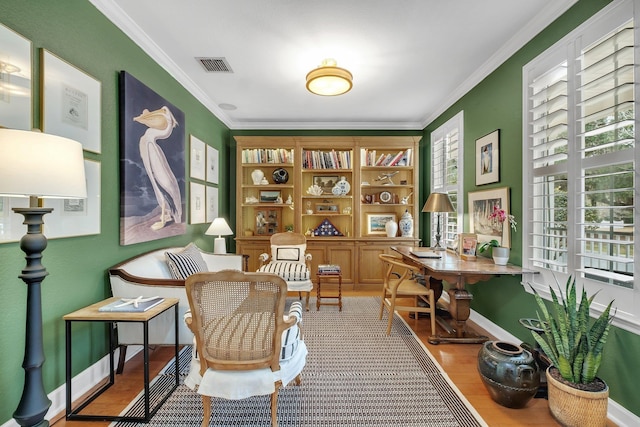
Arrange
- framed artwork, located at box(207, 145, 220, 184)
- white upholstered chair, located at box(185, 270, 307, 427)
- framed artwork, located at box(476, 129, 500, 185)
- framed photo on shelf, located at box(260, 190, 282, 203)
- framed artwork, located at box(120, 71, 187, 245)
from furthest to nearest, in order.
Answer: framed photo on shelf, located at box(260, 190, 282, 203) < framed artwork, located at box(207, 145, 220, 184) < framed artwork, located at box(476, 129, 500, 185) < framed artwork, located at box(120, 71, 187, 245) < white upholstered chair, located at box(185, 270, 307, 427)

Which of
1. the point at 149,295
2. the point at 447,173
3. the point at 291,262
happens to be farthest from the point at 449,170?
the point at 149,295

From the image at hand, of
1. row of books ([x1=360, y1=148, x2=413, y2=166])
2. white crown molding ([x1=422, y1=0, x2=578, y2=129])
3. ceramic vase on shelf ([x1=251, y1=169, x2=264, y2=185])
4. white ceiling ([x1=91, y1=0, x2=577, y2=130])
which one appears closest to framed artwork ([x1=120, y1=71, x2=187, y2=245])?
white ceiling ([x1=91, y1=0, x2=577, y2=130])

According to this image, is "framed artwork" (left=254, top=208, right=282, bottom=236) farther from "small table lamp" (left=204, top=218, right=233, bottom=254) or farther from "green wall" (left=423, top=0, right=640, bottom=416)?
"green wall" (left=423, top=0, right=640, bottom=416)

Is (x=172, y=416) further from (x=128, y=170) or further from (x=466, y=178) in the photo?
(x=466, y=178)

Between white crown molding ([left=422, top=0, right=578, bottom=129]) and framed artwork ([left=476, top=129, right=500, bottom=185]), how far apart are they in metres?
0.68

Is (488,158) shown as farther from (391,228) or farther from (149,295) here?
(149,295)

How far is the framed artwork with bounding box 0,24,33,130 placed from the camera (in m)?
1.48

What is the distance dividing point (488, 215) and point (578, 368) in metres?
1.70

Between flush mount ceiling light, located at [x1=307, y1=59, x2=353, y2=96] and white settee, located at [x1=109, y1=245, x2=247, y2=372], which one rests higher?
flush mount ceiling light, located at [x1=307, y1=59, x2=353, y2=96]

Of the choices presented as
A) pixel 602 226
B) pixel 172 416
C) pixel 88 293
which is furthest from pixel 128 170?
pixel 602 226

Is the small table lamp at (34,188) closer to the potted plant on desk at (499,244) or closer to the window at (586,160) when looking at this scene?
the window at (586,160)

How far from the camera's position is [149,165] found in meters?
2.71

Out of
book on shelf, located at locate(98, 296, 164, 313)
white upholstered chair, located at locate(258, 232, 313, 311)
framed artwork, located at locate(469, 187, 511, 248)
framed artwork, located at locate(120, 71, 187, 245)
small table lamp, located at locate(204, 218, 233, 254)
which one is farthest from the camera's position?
small table lamp, located at locate(204, 218, 233, 254)

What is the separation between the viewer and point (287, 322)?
1.58 metres
